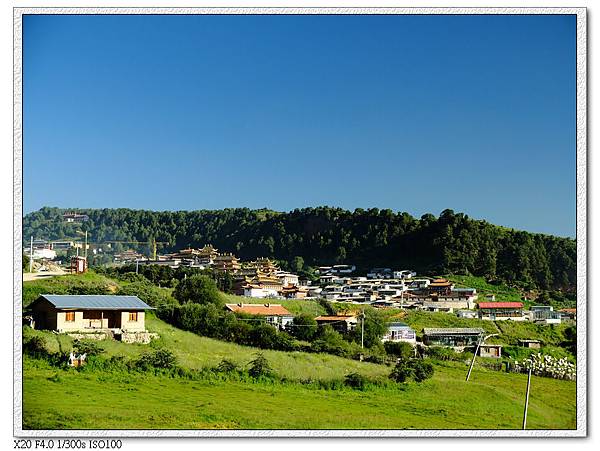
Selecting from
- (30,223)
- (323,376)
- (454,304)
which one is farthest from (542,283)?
(30,223)

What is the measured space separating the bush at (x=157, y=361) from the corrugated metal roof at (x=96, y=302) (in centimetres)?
72

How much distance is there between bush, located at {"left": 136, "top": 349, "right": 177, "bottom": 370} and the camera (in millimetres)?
8258

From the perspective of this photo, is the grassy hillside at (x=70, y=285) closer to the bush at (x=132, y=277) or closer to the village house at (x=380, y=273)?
the bush at (x=132, y=277)

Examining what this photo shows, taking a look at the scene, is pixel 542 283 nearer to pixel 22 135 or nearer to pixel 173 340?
pixel 173 340

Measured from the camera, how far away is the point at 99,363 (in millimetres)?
8109

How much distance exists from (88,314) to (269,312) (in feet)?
→ 7.23

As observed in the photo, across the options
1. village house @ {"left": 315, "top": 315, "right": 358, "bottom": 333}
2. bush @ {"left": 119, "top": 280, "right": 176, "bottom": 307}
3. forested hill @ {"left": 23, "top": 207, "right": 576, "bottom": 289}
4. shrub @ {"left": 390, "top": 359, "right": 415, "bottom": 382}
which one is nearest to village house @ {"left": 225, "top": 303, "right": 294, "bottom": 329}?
village house @ {"left": 315, "top": 315, "right": 358, "bottom": 333}

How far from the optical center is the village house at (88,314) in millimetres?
8422

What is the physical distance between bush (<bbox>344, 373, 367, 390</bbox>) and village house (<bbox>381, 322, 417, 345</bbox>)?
0.96 m

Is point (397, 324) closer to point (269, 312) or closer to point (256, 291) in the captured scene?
point (269, 312)

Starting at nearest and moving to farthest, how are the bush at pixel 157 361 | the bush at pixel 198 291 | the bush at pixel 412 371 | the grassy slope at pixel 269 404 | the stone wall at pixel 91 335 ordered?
the grassy slope at pixel 269 404, the bush at pixel 157 361, the stone wall at pixel 91 335, the bush at pixel 412 371, the bush at pixel 198 291

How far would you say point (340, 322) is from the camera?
9.39m

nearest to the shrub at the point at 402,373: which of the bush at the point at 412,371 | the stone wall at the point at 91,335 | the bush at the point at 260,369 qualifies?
the bush at the point at 412,371

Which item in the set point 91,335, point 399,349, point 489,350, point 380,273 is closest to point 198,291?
point 91,335
